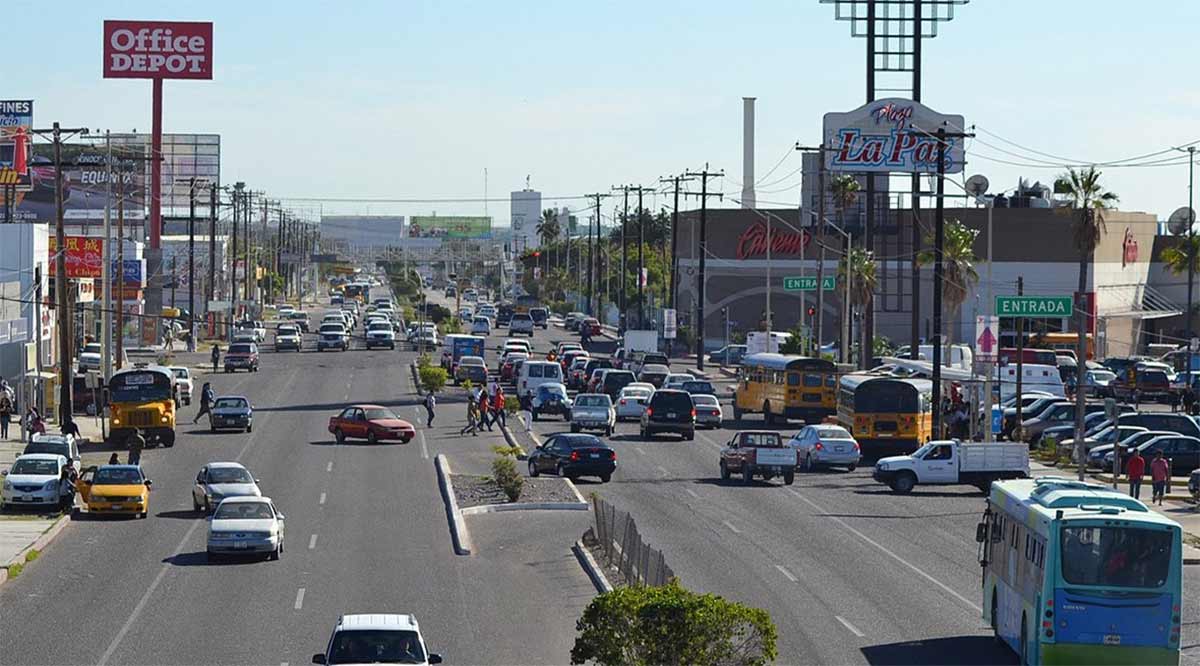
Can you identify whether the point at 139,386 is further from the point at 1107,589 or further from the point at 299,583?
the point at 1107,589

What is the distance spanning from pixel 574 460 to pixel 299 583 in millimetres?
18019

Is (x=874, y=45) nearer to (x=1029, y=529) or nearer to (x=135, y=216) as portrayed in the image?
(x=1029, y=529)

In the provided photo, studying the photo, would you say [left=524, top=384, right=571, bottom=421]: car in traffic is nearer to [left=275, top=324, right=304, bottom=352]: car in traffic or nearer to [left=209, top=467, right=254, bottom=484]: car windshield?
[left=209, top=467, right=254, bottom=484]: car windshield

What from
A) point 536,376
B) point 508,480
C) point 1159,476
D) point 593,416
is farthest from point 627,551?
point 536,376

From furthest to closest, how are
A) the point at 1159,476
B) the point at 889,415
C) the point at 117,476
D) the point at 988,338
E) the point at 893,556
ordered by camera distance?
1. the point at 889,415
2. the point at 988,338
3. the point at 1159,476
4. the point at 117,476
5. the point at 893,556

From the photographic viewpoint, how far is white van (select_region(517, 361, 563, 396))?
76688 millimetres

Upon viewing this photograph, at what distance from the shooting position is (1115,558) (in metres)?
22.3

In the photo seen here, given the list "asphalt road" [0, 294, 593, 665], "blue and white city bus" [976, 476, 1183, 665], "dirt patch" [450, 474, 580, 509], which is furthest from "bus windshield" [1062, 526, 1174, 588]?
"dirt patch" [450, 474, 580, 509]

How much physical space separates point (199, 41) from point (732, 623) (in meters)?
119

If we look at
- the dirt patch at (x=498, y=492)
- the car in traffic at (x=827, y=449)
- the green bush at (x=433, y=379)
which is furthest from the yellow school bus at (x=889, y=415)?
the green bush at (x=433, y=379)

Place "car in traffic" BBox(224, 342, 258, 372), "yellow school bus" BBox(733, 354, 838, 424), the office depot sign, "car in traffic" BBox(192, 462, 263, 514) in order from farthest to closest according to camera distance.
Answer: the office depot sign → "car in traffic" BBox(224, 342, 258, 372) → "yellow school bus" BBox(733, 354, 838, 424) → "car in traffic" BBox(192, 462, 263, 514)

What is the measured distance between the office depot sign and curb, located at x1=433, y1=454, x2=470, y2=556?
84.4 m

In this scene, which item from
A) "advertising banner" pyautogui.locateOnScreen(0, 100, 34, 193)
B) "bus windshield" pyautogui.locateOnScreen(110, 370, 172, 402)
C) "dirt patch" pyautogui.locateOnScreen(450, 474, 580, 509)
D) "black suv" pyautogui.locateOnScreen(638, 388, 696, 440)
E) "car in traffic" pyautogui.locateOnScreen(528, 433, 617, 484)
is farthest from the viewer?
"advertising banner" pyautogui.locateOnScreen(0, 100, 34, 193)

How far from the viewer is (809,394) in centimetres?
6694
